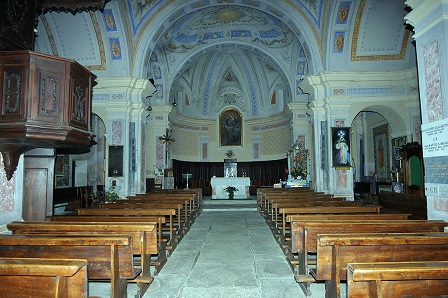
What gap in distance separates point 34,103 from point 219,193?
11597 millimetres

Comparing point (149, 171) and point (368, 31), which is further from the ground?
point (368, 31)

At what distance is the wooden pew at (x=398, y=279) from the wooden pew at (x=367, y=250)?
2.05 ft

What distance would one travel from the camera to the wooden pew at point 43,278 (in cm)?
202

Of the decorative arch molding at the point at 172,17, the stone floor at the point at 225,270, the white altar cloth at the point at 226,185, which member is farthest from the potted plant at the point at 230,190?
the stone floor at the point at 225,270

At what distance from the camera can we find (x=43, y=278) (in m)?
2.12

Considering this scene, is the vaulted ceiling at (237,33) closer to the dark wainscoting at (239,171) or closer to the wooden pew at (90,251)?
the dark wainscoting at (239,171)

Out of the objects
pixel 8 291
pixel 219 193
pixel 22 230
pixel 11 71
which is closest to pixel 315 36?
pixel 219 193

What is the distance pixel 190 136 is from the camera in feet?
67.4

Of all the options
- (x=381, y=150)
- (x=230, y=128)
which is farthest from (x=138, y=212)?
(x=230, y=128)

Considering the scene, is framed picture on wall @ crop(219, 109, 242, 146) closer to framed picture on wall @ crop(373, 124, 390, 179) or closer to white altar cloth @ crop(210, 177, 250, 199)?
white altar cloth @ crop(210, 177, 250, 199)

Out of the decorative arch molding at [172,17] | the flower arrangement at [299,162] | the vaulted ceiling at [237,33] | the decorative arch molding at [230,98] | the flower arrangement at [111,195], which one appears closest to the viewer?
the flower arrangement at [111,195]

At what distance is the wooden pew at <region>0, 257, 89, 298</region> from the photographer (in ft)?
6.62

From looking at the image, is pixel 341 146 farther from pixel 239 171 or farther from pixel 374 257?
pixel 239 171

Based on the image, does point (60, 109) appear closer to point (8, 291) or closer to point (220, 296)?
point (8, 291)
